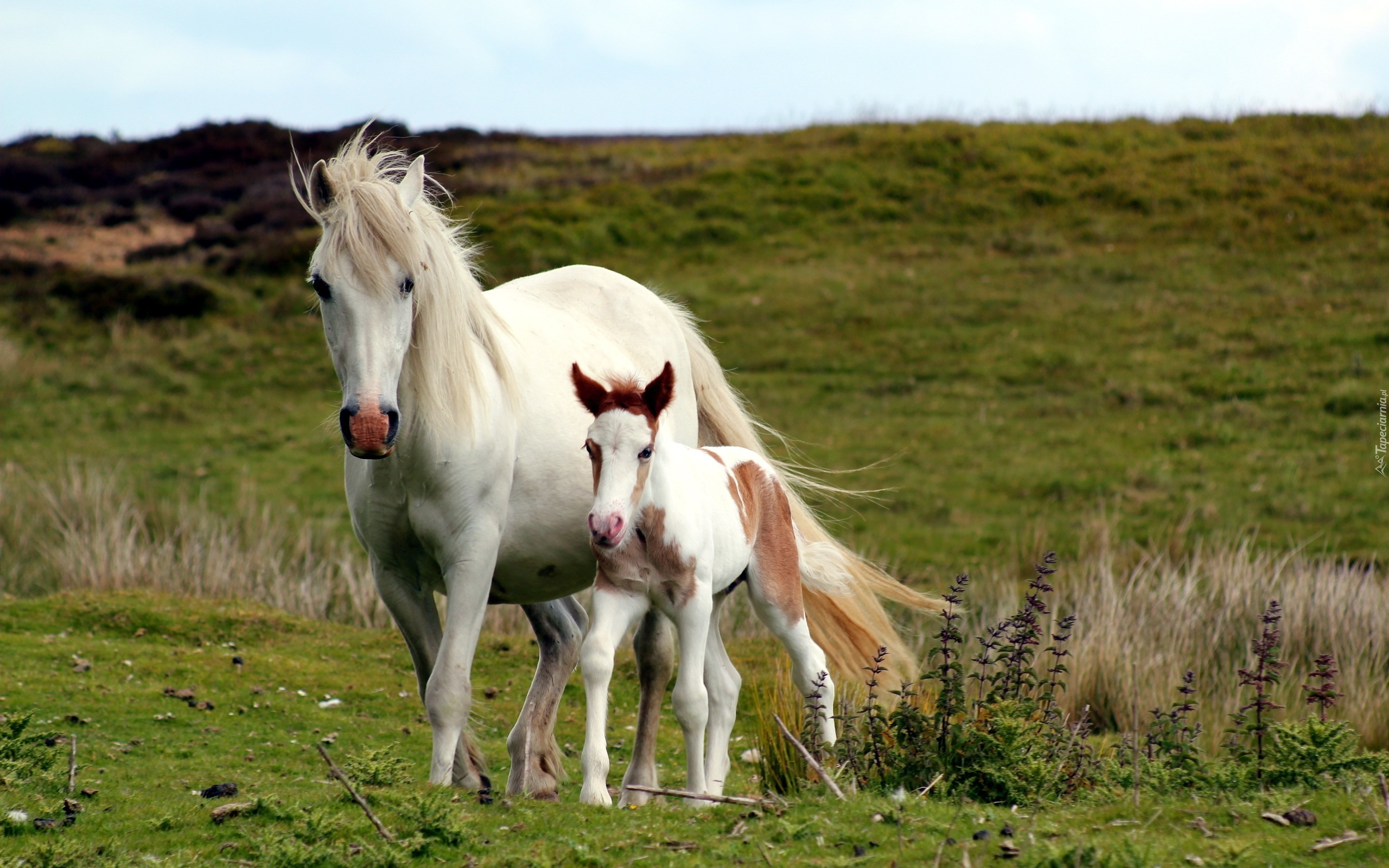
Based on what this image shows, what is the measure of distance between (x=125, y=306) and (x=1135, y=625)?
80.2ft

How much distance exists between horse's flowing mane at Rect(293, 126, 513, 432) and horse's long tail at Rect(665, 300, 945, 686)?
2.04 meters

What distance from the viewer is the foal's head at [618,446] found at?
15.6 ft

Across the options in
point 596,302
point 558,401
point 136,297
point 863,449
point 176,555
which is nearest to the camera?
point 558,401

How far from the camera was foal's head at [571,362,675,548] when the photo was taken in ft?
15.6

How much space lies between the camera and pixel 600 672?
16.4 ft

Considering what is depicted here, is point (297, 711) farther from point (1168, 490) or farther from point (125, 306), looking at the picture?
point (125, 306)

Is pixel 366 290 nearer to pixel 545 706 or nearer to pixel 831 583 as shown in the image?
pixel 545 706

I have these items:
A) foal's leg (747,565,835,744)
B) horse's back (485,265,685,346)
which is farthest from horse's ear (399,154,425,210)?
foal's leg (747,565,835,744)

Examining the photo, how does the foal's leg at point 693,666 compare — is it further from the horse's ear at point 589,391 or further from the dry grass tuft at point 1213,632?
the dry grass tuft at point 1213,632

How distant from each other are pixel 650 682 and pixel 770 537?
4.02 feet

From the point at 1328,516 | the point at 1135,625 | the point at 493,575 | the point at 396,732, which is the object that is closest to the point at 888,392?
the point at 1328,516

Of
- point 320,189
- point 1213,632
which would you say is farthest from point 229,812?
point 1213,632

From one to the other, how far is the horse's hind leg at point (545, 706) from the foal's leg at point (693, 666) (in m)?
1.29

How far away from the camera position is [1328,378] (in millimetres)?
20469
